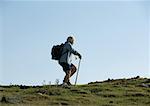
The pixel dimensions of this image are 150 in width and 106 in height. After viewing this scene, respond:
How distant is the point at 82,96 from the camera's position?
73.6 ft

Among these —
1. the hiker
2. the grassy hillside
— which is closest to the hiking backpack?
the hiker

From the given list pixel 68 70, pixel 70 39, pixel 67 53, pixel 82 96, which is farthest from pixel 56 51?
Answer: pixel 82 96

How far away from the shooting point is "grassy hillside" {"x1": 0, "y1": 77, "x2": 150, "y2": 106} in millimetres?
20797

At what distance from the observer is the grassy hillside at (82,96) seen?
20797mm

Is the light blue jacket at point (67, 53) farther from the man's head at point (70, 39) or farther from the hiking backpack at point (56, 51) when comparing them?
the hiking backpack at point (56, 51)

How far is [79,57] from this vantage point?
2561 centimetres

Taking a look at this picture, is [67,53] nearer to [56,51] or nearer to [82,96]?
[56,51]

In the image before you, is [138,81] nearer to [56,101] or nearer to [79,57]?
[79,57]

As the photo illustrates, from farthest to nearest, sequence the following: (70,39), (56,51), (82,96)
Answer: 1. (56,51)
2. (70,39)
3. (82,96)

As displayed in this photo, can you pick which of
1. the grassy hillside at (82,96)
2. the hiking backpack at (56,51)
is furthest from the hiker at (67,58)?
the grassy hillside at (82,96)

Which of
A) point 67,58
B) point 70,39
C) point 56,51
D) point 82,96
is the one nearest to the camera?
point 82,96

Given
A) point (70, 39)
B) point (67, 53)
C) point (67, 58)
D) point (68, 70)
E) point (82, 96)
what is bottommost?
point (82, 96)

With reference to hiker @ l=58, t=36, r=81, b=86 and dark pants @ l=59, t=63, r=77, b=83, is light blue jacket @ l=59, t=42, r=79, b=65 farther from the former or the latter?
dark pants @ l=59, t=63, r=77, b=83

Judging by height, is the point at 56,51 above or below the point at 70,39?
below
